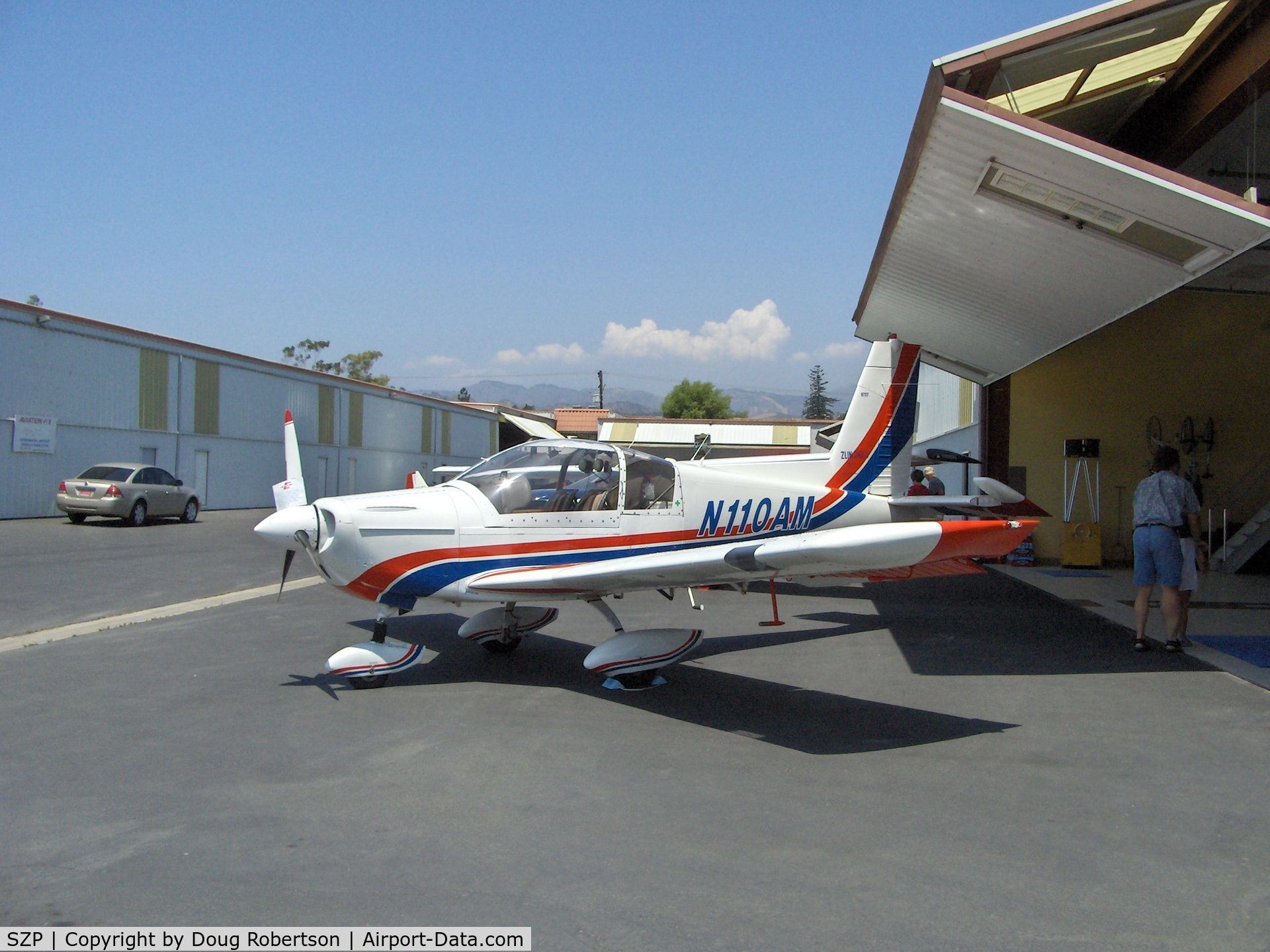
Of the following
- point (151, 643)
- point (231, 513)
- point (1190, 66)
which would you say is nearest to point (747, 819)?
point (151, 643)

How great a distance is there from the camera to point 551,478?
6.74 m

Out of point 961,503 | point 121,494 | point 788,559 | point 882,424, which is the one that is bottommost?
point 121,494

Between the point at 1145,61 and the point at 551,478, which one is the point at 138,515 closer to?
the point at 551,478

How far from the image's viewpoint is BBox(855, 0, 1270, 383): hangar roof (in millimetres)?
6379

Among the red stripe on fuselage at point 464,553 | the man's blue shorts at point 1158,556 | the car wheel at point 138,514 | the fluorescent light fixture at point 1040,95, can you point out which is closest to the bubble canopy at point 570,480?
the red stripe on fuselage at point 464,553

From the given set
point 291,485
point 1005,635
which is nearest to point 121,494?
point 291,485

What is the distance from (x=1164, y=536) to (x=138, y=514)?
18.9m

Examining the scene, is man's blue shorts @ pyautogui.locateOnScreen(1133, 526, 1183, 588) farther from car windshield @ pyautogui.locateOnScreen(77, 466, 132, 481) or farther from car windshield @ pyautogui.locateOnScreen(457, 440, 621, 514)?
car windshield @ pyautogui.locateOnScreen(77, 466, 132, 481)

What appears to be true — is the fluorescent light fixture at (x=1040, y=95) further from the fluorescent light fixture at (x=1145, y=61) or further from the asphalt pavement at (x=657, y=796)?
the asphalt pavement at (x=657, y=796)

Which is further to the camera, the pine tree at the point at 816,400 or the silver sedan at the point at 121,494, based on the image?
the pine tree at the point at 816,400

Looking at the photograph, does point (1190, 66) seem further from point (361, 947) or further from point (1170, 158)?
point (361, 947)

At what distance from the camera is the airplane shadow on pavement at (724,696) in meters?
5.21

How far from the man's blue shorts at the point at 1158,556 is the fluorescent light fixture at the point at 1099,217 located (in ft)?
7.21

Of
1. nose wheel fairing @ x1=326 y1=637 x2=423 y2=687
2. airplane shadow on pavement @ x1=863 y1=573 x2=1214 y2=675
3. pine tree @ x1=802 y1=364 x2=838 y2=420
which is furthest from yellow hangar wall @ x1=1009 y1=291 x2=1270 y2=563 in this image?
pine tree @ x1=802 y1=364 x2=838 y2=420
